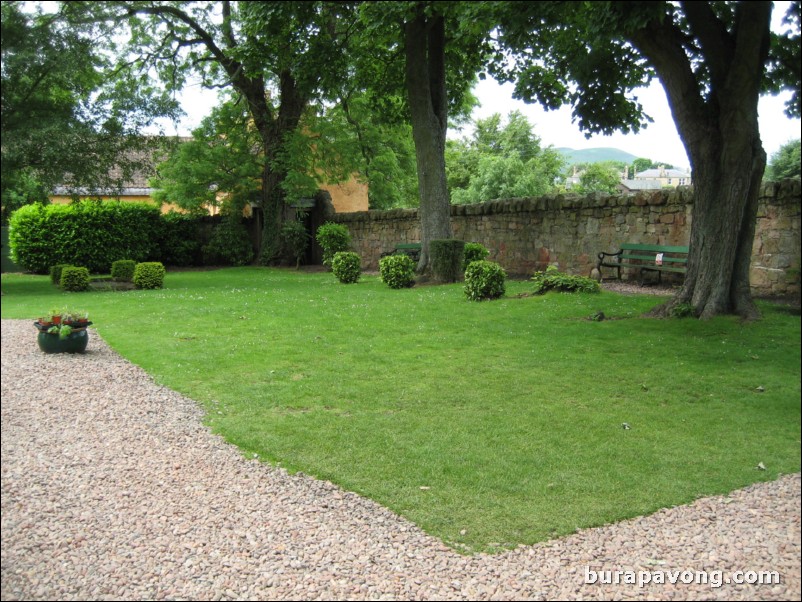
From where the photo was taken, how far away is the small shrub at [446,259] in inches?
492

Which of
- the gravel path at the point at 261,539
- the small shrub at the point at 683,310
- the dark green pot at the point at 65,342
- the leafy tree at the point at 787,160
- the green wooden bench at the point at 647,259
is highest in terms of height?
the leafy tree at the point at 787,160

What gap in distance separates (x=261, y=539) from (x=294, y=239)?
17.6m

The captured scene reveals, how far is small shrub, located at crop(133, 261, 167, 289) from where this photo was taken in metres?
4.86

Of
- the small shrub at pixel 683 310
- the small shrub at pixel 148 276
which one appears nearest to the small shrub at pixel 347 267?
the small shrub at pixel 148 276

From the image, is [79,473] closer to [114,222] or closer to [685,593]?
[114,222]

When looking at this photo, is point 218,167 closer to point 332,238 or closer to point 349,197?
point 332,238

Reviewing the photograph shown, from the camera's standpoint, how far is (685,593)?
2281 mm

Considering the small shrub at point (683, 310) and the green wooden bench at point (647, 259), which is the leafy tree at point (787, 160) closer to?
the small shrub at point (683, 310)

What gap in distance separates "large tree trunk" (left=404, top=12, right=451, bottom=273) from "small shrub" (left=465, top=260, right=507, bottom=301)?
10.1ft

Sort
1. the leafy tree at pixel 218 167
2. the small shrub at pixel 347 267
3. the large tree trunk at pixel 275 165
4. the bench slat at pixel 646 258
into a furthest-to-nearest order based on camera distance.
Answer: the large tree trunk at pixel 275 165, the leafy tree at pixel 218 167, the small shrub at pixel 347 267, the bench slat at pixel 646 258

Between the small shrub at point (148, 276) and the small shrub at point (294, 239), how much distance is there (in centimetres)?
1513

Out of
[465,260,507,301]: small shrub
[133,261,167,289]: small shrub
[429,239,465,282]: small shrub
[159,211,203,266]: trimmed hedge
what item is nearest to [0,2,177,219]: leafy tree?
[133,261,167,289]: small shrub

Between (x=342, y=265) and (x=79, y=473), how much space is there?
34.8 ft

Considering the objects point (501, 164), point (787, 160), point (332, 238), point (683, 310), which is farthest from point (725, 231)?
point (501, 164)
